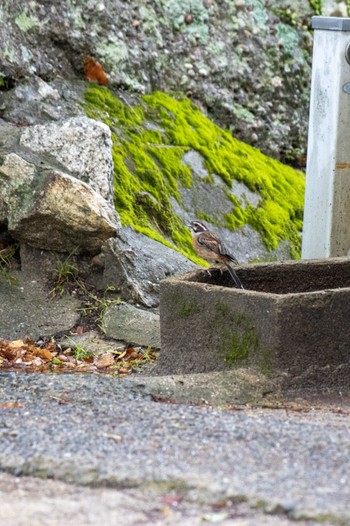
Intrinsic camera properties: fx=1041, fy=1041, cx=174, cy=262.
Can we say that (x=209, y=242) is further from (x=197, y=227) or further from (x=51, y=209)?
(x=51, y=209)

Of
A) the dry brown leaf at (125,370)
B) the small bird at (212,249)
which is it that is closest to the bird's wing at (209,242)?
the small bird at (212,249)

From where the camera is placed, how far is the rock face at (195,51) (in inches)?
346

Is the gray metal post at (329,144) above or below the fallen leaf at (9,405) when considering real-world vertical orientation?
above

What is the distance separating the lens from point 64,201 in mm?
7391

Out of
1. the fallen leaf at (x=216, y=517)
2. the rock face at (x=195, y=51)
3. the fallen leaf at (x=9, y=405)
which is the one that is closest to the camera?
the fallen leaf at (x=216, y=517)

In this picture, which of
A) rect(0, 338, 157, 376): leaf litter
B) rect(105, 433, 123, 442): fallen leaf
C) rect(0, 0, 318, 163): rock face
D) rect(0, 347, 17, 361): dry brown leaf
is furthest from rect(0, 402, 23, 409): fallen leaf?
rect(0, 0, 318, 163): rock face

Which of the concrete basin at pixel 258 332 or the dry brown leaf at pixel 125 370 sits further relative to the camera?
the dry brown leaf at pixel 125 370

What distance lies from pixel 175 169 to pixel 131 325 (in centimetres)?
218

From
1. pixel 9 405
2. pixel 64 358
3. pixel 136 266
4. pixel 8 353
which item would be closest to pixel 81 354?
pixel 64 358

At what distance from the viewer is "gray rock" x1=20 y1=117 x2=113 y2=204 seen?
7805 mm

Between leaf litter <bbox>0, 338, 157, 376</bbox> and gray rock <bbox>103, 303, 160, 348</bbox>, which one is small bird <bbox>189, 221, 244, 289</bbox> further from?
leaf litter <bbox>0, 338, 157, 376</bbox>

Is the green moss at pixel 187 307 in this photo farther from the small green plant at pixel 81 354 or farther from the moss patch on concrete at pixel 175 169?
the moss patch on concrete at pixel 175 169

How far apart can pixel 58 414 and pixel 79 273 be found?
8.97 ft

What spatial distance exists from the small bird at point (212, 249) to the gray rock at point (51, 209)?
0.62m
